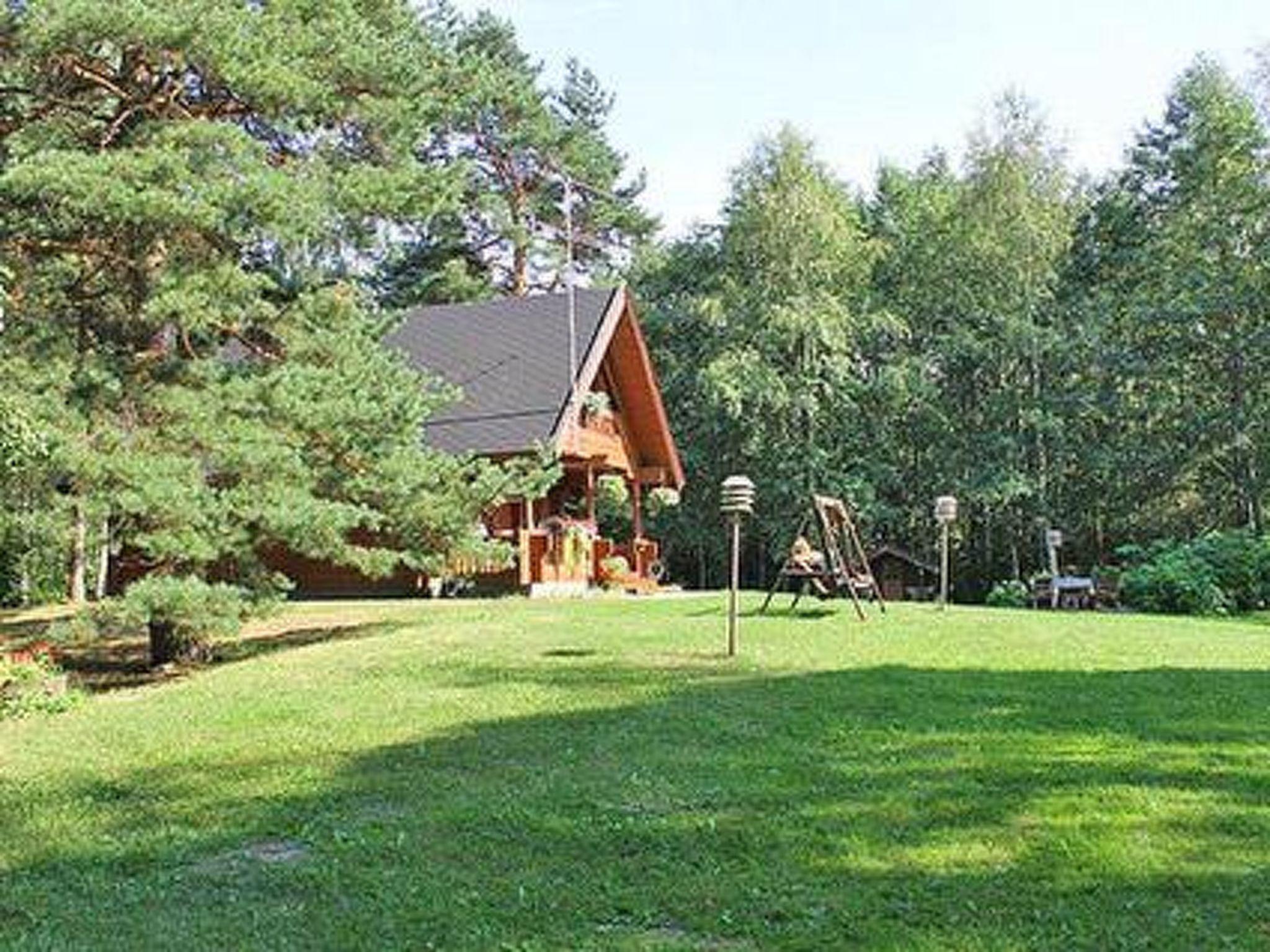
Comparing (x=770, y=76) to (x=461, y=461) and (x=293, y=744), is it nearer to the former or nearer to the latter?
(x=461, y=461)

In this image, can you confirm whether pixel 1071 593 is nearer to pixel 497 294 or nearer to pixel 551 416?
A: pixel 551 416

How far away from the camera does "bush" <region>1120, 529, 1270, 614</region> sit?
63.0 feet

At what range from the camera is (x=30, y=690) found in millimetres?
10039

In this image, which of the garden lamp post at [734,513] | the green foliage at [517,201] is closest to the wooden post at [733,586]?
the garden lamp post at [734,513]

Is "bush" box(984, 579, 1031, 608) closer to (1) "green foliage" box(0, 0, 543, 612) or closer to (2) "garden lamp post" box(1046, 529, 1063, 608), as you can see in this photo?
(2) "garden lamp post" box(1046, 529, 1063, 608)

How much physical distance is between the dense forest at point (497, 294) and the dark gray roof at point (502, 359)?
2.67m

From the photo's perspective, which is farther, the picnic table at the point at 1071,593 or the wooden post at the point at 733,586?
the picnic table at the point at 1071,593

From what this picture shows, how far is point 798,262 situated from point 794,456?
4.67 meters

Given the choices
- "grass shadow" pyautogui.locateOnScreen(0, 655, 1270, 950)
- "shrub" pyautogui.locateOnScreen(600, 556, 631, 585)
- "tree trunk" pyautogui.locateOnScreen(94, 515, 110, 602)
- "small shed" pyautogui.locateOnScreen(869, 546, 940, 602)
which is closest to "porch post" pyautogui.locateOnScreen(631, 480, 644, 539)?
"shrub" pyautogui.locateOnScreen(600, 556, 631, 585)

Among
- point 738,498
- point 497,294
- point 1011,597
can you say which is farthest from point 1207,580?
point 497,294

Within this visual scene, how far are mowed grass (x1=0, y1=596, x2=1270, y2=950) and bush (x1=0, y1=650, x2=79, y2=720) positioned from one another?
36cm

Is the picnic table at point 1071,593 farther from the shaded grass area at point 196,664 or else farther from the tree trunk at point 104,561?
the tree trunk at point 104,561

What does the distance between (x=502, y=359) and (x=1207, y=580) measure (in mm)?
11846

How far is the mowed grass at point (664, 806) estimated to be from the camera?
421 cm
